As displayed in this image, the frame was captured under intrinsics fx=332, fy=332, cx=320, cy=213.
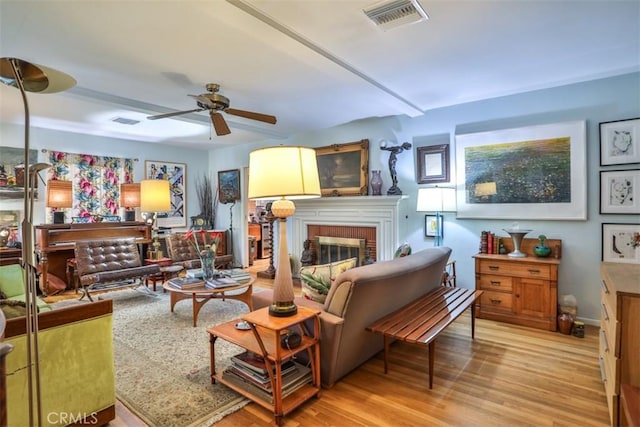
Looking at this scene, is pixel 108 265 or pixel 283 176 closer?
pixel 283 176

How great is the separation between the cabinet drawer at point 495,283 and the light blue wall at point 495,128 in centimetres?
49

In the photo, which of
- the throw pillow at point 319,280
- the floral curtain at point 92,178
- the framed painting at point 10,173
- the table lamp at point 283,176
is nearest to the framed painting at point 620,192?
the throw pillow at point 319,280

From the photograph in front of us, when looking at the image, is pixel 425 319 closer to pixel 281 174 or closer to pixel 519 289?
pixel 281 174

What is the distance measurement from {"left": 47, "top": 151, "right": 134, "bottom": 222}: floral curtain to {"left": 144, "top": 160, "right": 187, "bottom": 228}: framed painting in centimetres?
39

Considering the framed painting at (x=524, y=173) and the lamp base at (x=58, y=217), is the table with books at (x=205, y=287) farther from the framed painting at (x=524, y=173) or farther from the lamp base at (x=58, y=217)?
the framed painting at (x=524, y=173)

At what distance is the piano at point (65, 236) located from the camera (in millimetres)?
4641

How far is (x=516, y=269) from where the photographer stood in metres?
3.45

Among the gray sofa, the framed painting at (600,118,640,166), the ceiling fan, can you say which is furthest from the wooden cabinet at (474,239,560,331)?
the ceiling fan

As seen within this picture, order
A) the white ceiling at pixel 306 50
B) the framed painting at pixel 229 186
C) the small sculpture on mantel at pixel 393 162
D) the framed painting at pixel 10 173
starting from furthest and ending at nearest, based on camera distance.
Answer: the framed painting at pixel 229 186 → the framed painting at pixel 10 173 → the small sculpture on mantel at pixel 393 162 → the white ceiling at pixel 306 50

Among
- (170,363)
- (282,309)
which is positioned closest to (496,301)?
(282,309)

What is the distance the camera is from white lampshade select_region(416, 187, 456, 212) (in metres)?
3.89

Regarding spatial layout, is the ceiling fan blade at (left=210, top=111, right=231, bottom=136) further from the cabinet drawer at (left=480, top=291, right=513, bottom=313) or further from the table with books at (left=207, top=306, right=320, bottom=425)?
the cabinet drawer at (left=480, top=291, right=513, bottom=313)

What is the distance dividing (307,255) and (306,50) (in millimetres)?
3440

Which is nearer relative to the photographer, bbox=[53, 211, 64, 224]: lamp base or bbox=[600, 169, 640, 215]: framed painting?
bbox=[600, 169, 640, 215]: framed painting
